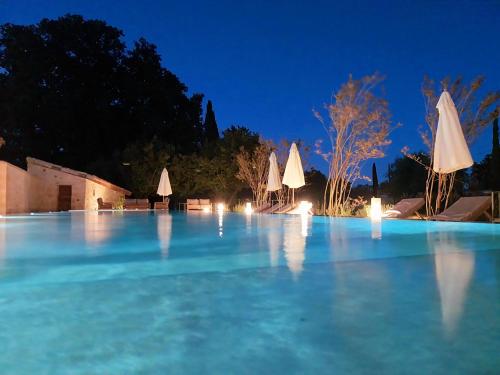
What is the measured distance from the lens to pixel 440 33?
94.2 ft

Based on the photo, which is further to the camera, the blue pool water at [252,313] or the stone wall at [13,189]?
the stone wall at [13,189]

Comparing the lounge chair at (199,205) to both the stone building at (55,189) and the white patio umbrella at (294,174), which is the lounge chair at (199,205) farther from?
the white patio umbrella at (294,174)

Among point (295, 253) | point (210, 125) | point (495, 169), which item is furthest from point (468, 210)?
point (210, 125)

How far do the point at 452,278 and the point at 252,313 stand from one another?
1.71 m

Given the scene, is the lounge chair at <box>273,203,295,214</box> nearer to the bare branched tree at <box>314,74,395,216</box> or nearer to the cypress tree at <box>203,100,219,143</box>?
the bare branched tree at <box>314,74,395,216</box>

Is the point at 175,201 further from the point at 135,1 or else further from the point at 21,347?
the point at 21,347

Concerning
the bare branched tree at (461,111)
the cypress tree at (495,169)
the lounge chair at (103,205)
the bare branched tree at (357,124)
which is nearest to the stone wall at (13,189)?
the lounge chair at (103,205)

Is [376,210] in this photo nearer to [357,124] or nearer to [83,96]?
[357,124]

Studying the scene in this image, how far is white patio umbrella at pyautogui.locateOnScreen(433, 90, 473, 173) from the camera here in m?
7.97

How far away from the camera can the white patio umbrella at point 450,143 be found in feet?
26.2

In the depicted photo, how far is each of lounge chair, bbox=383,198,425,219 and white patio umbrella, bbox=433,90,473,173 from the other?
7.01 ft

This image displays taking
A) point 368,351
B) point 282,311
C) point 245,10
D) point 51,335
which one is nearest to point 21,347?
point 51,335

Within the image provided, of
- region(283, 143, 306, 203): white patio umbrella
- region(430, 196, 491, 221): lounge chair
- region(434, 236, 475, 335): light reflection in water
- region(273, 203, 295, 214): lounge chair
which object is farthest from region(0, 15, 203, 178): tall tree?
region(434, 236, 475, 335): light reflection in water

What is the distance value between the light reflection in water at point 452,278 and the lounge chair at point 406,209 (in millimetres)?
5263
